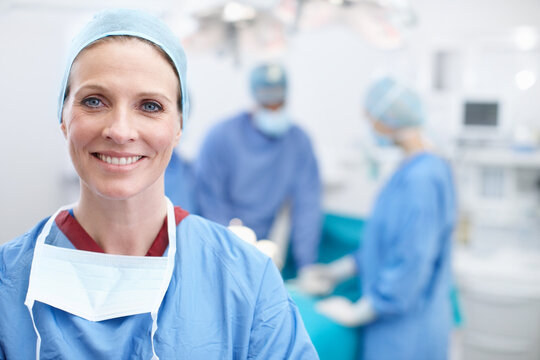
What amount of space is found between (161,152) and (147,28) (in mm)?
189

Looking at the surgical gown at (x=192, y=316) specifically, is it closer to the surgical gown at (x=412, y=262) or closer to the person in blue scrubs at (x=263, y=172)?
the surgical gown at (x=412, y=262)

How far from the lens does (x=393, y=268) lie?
1747 mm

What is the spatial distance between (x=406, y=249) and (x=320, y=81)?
2.05 m

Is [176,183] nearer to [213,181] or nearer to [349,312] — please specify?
[213,181]

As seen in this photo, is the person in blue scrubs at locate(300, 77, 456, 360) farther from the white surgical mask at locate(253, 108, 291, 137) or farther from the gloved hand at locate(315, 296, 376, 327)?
the white surgical mask at locate(253, 108, 291, 137)

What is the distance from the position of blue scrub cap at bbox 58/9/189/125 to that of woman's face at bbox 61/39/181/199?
0.01 metres

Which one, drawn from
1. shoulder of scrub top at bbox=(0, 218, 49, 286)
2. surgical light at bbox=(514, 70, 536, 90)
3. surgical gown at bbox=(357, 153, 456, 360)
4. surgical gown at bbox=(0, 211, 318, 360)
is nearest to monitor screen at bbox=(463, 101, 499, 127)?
surgical light at bbox=(514, 70, 536, 90)

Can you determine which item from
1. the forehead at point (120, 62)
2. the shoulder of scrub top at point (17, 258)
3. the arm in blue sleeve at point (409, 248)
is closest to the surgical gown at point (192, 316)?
the shoulder of scrub top at point (17, 258)

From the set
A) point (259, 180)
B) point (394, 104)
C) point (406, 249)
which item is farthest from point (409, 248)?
point (259, 180)

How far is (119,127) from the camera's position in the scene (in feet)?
2.29

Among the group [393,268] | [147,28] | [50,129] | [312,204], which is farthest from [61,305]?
[50,129]

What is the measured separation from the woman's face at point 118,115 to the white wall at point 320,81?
1.47m

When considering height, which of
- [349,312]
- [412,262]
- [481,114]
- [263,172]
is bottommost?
[349,312]

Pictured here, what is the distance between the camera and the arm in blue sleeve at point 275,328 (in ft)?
2.61
